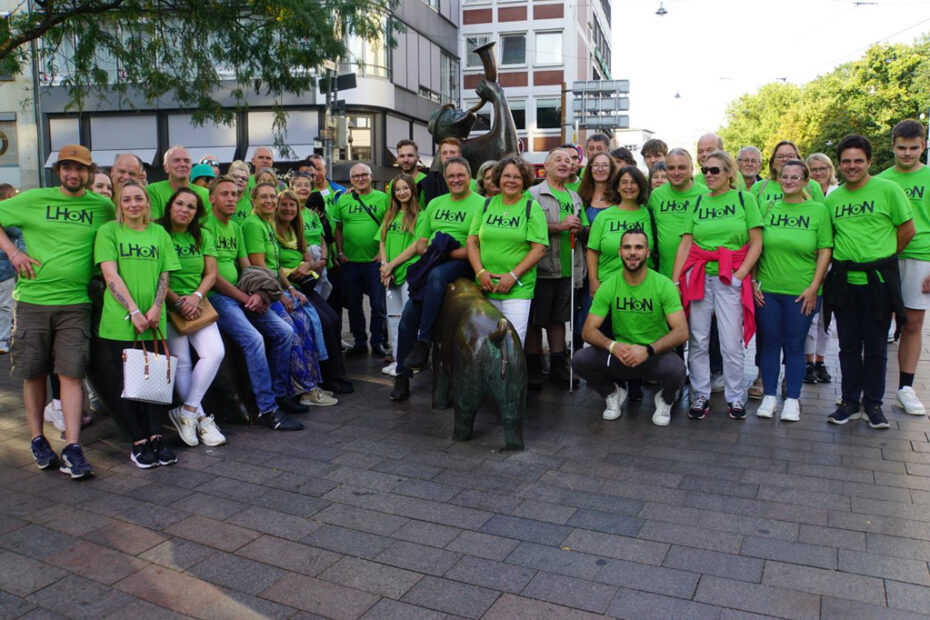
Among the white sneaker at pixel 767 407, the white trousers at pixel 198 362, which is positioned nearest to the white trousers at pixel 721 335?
the white sneaker at pixel 767 407

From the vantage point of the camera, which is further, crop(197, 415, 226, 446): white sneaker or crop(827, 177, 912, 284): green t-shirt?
crop(827, 177, 912, 284): green t-shirt

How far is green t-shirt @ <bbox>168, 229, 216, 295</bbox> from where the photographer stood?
5.42 meters

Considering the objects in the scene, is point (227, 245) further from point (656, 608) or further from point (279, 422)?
point (656, 608)

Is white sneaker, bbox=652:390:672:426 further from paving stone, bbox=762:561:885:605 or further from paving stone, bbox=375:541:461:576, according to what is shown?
paving stone, bbox=375:541:461:576

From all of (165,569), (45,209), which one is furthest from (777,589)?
(45,209)

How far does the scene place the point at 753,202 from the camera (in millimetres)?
5863

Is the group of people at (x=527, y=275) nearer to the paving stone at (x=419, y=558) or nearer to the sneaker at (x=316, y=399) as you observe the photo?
the sneaker at (x=316, y=399)

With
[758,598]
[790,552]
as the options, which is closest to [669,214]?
[790,552]

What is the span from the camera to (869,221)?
5.63m

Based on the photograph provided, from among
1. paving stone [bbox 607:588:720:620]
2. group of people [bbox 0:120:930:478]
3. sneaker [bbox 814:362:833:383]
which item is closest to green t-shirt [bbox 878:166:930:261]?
group of people [bbox 0:120:930:478]

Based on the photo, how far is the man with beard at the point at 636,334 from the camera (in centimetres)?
574

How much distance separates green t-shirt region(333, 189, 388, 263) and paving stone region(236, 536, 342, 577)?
14.9ft

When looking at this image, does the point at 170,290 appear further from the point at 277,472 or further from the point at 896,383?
→ the point at 896,383

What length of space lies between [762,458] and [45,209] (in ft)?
16.0
